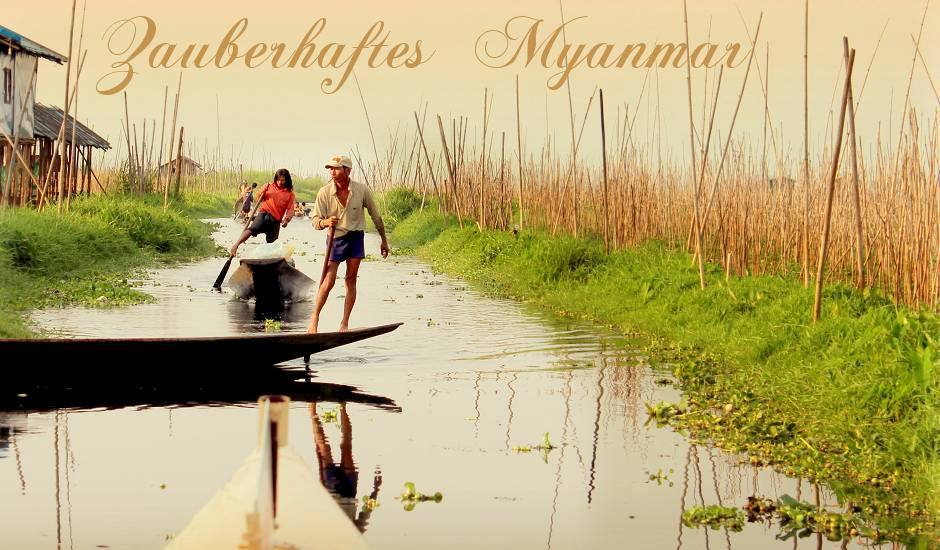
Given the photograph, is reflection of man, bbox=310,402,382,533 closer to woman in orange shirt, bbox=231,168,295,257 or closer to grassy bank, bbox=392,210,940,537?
grassy bank, bbox=392,210,940,537

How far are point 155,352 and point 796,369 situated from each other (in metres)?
4.37

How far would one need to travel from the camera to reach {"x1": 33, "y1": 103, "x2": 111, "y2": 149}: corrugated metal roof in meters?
28.5

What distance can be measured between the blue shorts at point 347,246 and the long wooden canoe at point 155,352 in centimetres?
175

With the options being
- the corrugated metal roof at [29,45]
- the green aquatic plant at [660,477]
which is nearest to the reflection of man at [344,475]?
the green aquatic plant at [660,477]

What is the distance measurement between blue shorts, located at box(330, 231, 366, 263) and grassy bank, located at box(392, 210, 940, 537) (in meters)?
2.73

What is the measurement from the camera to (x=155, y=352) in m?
8.01

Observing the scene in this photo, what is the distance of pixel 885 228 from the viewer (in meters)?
9.88

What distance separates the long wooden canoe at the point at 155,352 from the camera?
25.4ft

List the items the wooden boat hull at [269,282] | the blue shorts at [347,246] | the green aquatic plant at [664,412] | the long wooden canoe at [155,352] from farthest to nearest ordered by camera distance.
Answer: the wooden boat hull at [269,282] → the blue shorts at [347,246] → the long wooden canoe at [155,352] → the green aquatic plant at [664,412]

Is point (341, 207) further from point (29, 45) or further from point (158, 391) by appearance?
point (29, 45)

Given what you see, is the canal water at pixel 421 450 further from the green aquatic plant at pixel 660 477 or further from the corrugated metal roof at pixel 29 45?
the corrugated metal roof at pixel 29 45

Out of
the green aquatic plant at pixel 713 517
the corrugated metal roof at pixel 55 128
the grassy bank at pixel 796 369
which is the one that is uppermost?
the corrugated metal roof at pixel 55 128

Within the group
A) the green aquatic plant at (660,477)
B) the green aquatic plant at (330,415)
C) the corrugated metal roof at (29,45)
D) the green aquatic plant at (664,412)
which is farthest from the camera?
the corrugated metal roof at (29,45)

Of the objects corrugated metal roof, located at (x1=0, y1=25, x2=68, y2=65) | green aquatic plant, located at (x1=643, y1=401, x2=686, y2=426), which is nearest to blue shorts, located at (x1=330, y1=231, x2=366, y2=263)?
green aquatic plant, located at (x1=643, y1=401, x2=686, y2=426)
